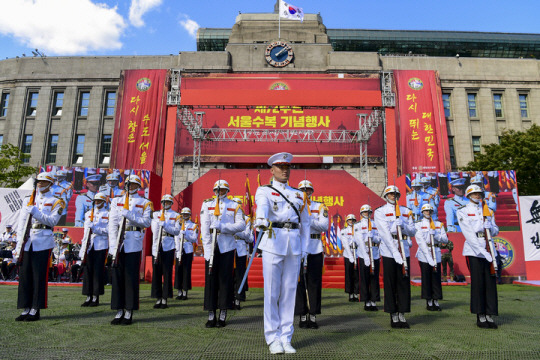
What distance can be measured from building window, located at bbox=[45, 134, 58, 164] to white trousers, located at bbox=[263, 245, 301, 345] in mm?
24395

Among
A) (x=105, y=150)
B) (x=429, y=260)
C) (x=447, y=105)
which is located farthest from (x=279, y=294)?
(x=447, y=105)

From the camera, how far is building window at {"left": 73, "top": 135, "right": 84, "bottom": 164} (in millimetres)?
23952

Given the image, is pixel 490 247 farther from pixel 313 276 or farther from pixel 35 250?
pixel 35 250

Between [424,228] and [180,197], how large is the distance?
32.9ft

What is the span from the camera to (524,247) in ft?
45.5

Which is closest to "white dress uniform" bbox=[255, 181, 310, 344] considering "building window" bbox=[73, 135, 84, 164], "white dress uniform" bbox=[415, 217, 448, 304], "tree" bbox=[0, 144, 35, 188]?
"white dress uniform" bbox=[415, 217, 448, 304]

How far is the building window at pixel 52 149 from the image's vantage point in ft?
78.9

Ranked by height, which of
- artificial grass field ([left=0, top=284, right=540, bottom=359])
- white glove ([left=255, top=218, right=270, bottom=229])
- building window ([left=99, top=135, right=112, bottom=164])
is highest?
building window ([left=99, top=135, right=112, bottom=164])

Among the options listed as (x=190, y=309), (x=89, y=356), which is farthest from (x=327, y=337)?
(x=190, y=309)

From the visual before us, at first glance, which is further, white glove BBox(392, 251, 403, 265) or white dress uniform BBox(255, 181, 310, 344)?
white glove BBox(392, 251, 403, 265)

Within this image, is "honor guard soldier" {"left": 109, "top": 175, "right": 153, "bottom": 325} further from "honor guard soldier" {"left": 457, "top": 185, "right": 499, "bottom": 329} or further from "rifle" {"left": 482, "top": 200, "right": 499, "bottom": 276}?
"rifle" {"left": 482, "top": 200, "right": 499, "bottom": 276}

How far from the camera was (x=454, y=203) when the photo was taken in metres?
14.3

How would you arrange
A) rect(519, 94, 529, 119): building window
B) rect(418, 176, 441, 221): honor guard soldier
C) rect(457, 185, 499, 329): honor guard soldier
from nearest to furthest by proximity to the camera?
rect(457, 185, 499, 329): honor guard soldier, rect(418, 176, 441, 221): honor guard soldier, rect(519, 94, 529, 119): building window

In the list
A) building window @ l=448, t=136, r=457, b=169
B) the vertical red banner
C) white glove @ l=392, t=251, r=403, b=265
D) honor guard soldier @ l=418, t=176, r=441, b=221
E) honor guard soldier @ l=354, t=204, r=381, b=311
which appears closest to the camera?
white glove @ l=392, t=251, r=403, b=265
